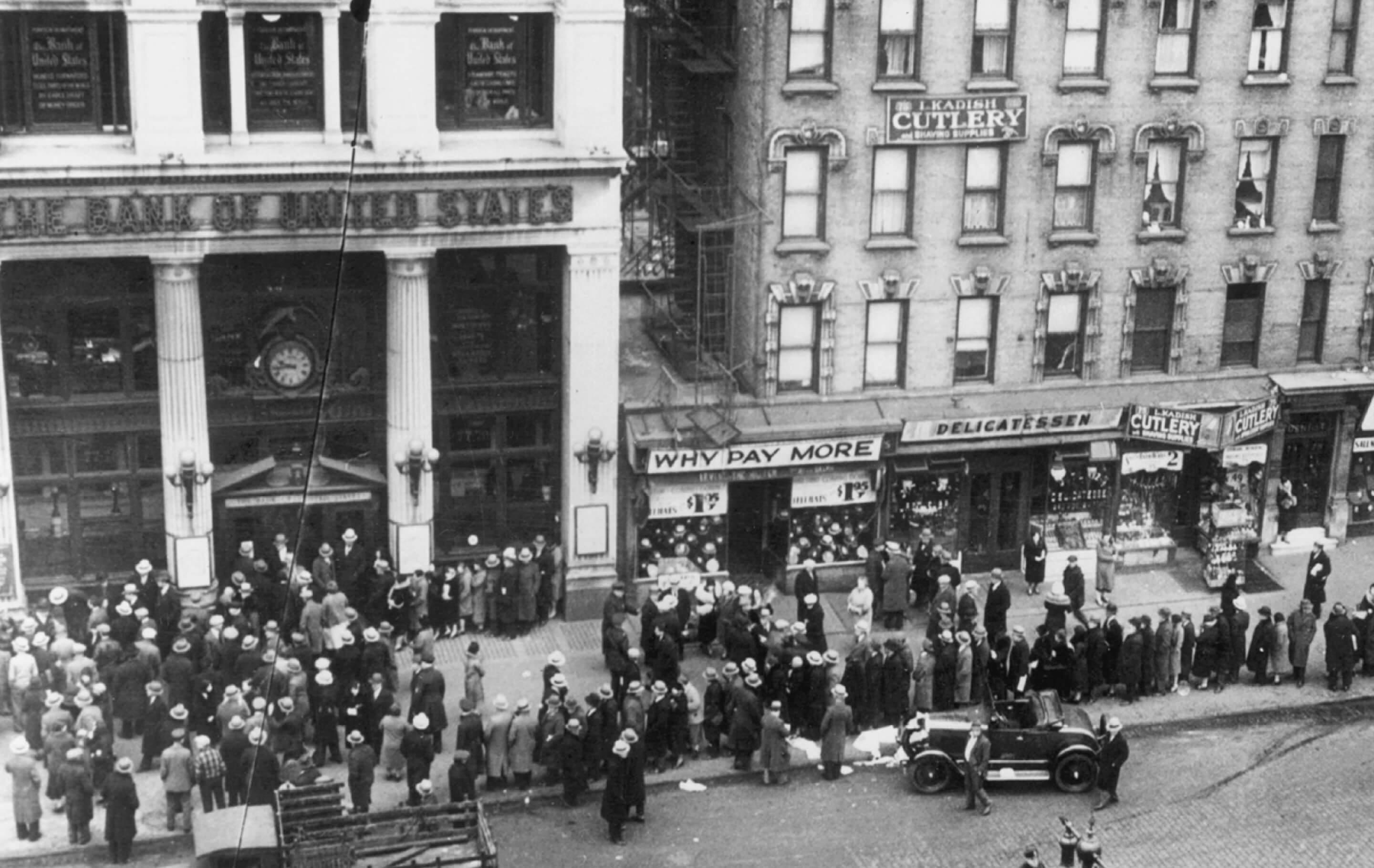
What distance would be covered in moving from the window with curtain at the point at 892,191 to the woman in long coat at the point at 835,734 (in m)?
11.2

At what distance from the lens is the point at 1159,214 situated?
4184 centimetres

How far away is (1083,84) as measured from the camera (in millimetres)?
40156

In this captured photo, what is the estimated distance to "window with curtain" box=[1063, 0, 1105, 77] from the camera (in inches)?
1575

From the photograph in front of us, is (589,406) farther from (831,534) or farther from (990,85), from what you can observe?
(990,85)

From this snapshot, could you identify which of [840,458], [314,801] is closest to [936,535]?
[840,458]

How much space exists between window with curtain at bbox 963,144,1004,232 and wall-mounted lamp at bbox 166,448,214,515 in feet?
54.4

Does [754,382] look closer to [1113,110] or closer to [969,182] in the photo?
[969,182]

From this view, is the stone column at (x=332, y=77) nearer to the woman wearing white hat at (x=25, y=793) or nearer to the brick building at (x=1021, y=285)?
the brick building at (x=1021, y=285)

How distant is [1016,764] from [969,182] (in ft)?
44.6

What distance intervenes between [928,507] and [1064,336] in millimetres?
4864

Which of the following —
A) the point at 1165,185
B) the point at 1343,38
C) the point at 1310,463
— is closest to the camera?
the point at 1165,185

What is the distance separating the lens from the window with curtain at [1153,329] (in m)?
42.5

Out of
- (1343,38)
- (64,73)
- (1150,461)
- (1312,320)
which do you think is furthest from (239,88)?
(1312,320)

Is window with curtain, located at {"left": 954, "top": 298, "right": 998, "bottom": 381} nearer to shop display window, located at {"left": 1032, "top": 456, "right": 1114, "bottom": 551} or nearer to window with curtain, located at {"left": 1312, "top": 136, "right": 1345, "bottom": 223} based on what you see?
shop display window, located at {"left": 1032, "top": 456, "right": 1114, "bottom": 551}
